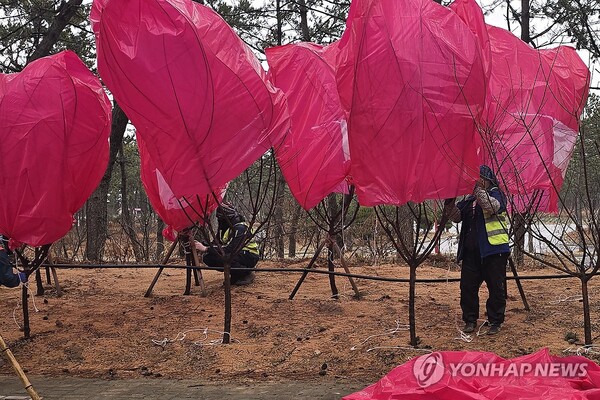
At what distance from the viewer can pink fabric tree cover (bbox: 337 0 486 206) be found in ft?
17.9

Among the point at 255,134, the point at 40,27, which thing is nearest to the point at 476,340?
the point at 255,134

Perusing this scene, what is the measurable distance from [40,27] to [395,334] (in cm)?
1028

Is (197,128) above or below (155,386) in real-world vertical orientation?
above

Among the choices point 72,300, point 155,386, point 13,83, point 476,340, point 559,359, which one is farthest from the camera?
point 72,300

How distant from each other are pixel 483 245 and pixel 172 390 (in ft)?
10.8

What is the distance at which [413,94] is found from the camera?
18.0 ft

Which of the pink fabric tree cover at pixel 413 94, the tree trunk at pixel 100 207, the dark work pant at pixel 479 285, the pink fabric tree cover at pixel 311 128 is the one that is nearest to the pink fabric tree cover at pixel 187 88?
the pink fabric tree cover at pixel 413 94

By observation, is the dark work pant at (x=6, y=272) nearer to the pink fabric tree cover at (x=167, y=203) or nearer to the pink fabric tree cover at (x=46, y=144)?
the pink fabric tree cover at (x=46, y=144)

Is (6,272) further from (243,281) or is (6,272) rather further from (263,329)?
(243,281)

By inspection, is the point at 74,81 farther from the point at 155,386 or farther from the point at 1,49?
the point at 1,49

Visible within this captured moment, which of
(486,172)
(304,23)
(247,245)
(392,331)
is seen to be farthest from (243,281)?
(304,23)

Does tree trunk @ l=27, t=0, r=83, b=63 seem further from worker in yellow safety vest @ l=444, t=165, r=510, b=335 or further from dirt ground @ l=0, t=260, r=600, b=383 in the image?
worker in yellow safety vest @ l=444, t=165, r=510, b=335

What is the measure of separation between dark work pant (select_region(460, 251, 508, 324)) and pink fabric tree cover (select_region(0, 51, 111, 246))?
13.9 ft

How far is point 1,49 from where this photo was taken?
13.7m
